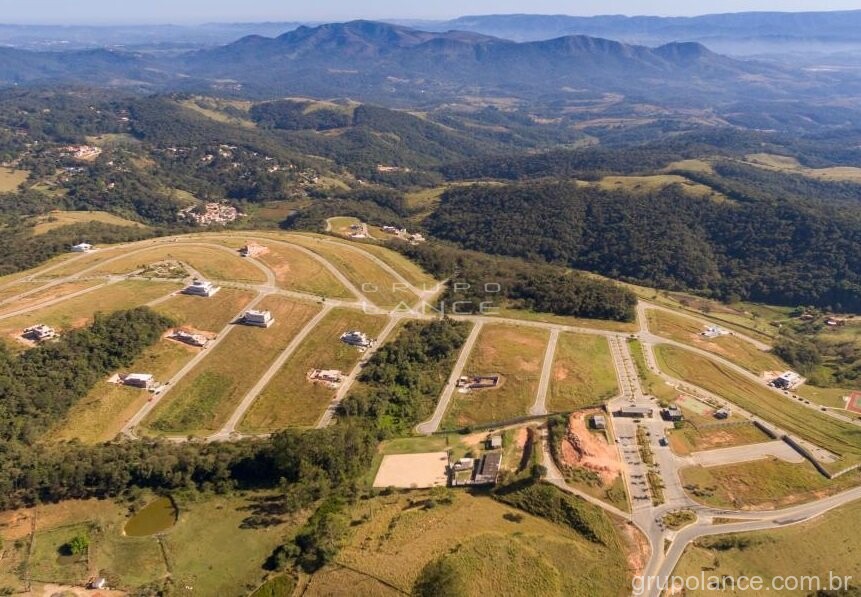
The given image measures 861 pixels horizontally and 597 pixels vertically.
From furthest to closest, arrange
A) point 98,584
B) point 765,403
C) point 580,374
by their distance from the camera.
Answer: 1. point 580,374
2. point 765,403
3. point 98,584

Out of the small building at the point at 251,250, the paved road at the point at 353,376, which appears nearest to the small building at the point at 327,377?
the paved road at the point at 353,376

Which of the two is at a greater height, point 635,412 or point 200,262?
point 200,262

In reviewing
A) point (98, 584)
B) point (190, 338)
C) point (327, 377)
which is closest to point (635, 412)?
point (327, 377)

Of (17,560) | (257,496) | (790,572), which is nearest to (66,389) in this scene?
(17,560)

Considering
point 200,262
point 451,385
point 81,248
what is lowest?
point 451,385

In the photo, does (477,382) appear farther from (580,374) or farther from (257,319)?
(257,319)

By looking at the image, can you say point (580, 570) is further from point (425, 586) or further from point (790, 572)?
point (790, 572)

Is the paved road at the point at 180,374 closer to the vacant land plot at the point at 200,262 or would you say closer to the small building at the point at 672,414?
the vacant land plot at the point at 200,262
